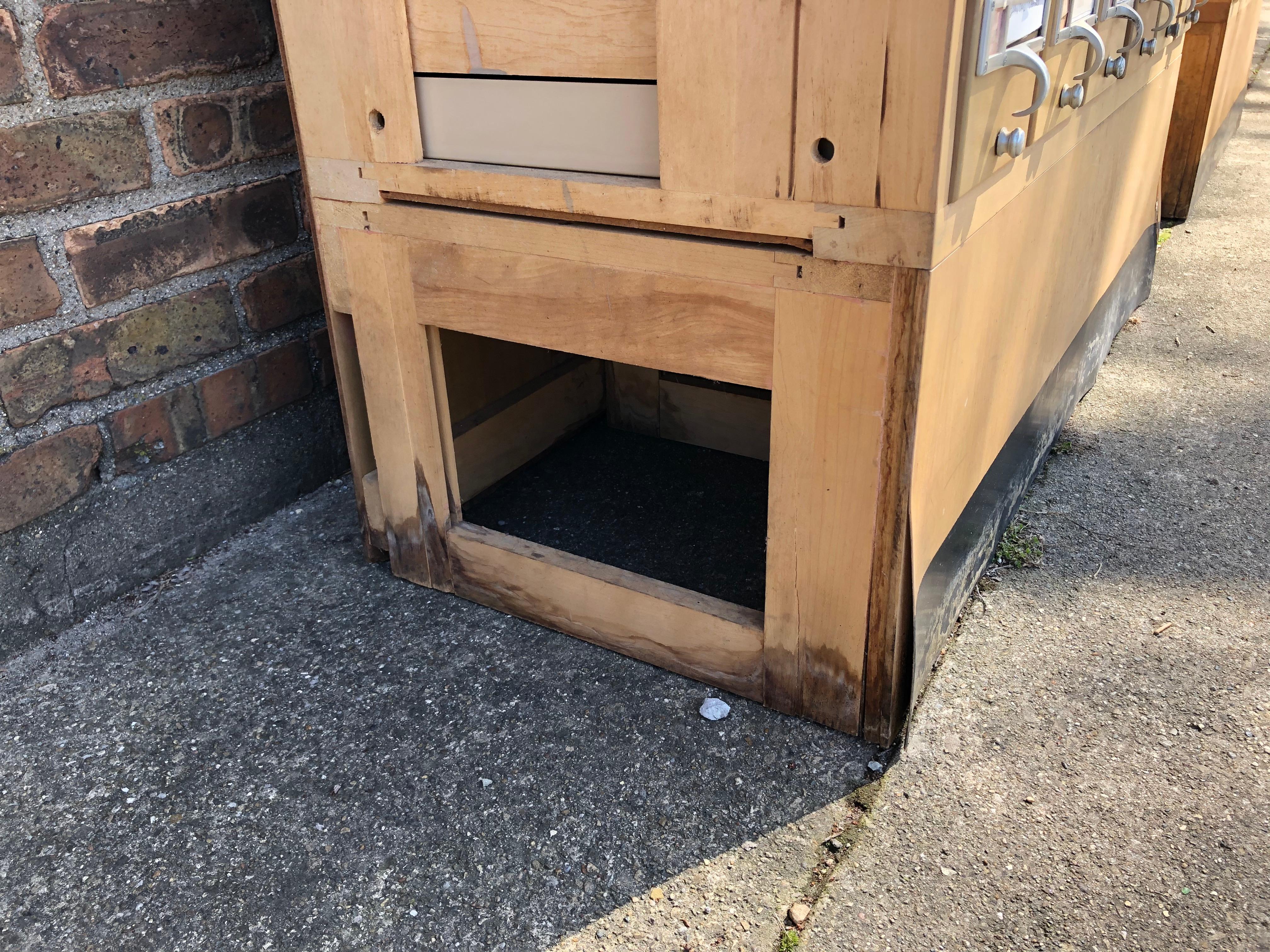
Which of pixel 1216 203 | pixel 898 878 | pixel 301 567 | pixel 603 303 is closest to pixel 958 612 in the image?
pixel 898 878

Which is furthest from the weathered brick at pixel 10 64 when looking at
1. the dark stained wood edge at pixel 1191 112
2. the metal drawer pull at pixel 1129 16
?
the dark stained wood edge at pixel 1191 112

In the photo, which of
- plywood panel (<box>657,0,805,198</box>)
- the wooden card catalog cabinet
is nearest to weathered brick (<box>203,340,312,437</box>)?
the wooden card catalog cabinet

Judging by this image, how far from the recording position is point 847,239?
4.12 ft

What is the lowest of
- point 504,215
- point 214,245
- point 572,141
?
point 214,245

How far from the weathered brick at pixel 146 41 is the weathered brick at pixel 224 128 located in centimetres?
5

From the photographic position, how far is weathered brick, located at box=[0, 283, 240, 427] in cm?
173

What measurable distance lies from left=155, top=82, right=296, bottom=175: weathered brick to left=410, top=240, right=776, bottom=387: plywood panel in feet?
1.93

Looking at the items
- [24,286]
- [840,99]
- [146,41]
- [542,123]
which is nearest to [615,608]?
[542,123]

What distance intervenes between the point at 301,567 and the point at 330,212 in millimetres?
715

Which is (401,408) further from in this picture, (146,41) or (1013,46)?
(1013,46)

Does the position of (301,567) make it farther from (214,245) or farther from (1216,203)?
(1216,203)

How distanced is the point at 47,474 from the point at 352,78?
2.88ft

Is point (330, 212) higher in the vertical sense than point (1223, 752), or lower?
higher

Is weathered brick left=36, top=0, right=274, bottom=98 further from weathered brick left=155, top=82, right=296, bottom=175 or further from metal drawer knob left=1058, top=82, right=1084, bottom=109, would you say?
metal drawer knob left=1058, top=82, right=1084, bottom=109
